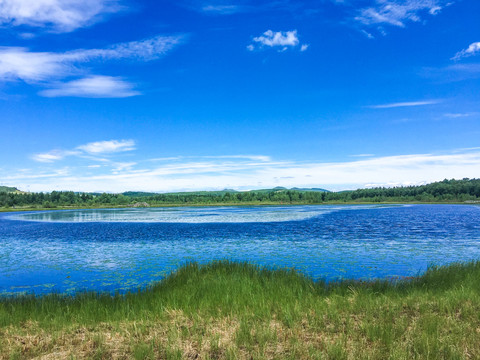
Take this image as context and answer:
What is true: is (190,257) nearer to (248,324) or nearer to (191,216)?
(248,324)

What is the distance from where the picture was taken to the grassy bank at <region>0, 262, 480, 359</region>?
8.48m

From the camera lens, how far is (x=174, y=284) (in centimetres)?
1678

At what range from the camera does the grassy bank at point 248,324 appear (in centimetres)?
848

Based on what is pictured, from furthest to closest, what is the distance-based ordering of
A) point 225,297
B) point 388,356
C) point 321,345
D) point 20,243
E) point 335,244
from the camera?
point 20,243 → point 335,244 → point 225,297 → point 321,345 → point 388,356

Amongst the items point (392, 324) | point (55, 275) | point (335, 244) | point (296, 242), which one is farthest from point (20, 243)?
point (392, 324)

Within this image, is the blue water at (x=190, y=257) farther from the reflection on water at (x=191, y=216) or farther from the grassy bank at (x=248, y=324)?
the reflection on water at (x=191, y=216)

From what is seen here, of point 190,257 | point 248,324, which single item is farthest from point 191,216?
point 248,324

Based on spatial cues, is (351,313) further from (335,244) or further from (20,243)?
(20,243)

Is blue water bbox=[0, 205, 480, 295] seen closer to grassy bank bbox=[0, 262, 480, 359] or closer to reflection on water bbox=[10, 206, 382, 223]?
grassy bank bbox=[0, 262, 480, 359]

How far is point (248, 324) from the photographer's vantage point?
33.6ft

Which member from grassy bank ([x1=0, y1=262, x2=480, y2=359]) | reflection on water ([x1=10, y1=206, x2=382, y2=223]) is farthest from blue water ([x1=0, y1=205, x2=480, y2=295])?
reflection on water ([x1=10, y1=206, x2=382, y2=223])

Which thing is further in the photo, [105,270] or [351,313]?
[105,270]

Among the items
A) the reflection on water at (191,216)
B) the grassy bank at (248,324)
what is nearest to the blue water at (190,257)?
the grassy bank at (248,324)

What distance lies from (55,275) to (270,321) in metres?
19.2
